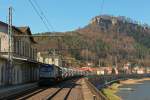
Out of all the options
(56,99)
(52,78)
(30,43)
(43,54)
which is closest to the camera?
(56,99)

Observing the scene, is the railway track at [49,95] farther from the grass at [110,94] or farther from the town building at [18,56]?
the grass at [110,94]

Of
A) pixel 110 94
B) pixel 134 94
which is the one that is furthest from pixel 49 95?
pixel 134 94

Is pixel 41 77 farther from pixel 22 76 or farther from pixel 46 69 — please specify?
pixel 22 76

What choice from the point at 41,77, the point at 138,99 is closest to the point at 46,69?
the point at 41,77

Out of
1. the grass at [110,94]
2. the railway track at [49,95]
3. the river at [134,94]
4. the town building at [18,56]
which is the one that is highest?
the town building at [18,56]

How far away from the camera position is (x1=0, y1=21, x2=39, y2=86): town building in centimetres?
5901

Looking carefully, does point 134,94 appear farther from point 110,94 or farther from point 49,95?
point 49,95

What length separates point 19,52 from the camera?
74.9 m

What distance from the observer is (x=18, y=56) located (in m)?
73.2

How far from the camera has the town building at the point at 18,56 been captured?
59.0 m

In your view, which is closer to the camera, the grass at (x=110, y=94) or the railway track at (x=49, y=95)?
the railway track at (x=49, y=95)

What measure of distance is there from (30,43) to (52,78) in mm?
24238

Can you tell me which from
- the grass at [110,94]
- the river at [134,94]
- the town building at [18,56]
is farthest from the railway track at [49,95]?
the river at [134,94]

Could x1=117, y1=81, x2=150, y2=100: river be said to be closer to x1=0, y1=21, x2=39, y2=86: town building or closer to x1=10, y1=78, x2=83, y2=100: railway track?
x1=0, y1=21, x2=39, y2=86: town building
